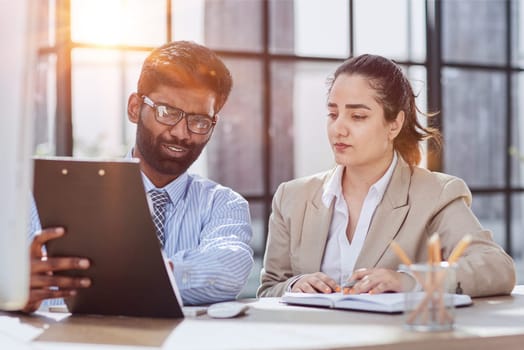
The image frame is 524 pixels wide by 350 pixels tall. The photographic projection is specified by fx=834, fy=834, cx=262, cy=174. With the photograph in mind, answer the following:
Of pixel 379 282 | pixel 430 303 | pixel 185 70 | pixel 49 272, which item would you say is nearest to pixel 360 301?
pixel 379 282

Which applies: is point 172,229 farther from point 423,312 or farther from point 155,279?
point 423,312

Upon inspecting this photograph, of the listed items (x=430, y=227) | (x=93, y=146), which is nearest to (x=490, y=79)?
(x=93, y=146)

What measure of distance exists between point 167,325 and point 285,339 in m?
0.31

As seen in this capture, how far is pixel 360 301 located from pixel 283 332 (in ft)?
1.12

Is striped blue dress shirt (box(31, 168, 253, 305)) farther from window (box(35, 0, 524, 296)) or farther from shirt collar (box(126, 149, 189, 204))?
window (box(35, 0, 524, 296))

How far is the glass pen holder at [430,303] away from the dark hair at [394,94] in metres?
1.18

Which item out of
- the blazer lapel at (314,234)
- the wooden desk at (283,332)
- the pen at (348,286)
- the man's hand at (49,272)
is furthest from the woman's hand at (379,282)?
the man's hand at (49,272)

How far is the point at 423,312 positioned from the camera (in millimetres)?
1562

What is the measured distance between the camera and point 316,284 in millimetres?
2182

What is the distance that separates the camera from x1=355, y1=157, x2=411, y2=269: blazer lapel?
2.56 metres

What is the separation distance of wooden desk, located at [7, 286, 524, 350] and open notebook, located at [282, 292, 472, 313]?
3cm

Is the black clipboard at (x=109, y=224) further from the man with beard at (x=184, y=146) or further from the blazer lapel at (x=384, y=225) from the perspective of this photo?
the blazer lapel at (x=384, y=225)

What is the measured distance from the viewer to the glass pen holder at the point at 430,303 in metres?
1.55

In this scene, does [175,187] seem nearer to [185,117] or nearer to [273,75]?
[185,117]
